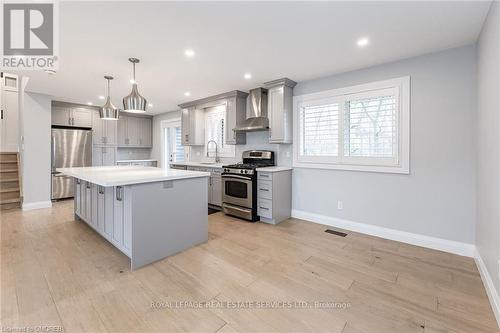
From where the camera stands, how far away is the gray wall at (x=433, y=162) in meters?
2.67

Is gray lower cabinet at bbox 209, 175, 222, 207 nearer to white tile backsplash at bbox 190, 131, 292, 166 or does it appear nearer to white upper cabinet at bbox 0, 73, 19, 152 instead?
white tile backsplash at bbox 190, 131, 292, 166

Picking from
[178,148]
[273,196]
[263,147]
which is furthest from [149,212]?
[178,148]

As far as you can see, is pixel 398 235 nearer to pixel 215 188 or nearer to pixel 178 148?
pixel 215 188

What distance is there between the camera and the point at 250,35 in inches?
97.7

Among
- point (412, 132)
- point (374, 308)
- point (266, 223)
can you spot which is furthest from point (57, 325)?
point (412, 132)

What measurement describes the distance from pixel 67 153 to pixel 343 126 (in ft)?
20.2

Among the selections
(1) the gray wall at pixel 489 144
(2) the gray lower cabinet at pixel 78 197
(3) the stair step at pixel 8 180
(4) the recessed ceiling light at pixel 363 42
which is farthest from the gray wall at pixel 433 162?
(3) the stair step at pixel 8 180

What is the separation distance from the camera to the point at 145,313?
171 cm

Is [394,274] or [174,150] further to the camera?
[174,150]

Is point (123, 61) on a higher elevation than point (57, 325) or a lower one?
higher

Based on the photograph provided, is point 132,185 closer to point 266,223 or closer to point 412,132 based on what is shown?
point 266,223

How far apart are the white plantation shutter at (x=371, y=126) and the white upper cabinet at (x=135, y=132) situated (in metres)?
6.31

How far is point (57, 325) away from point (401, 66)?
441 centimetres

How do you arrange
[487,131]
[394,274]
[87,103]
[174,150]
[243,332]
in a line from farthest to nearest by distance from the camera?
[174,150], [87,103], [394,274], [487,131], [243,332]
